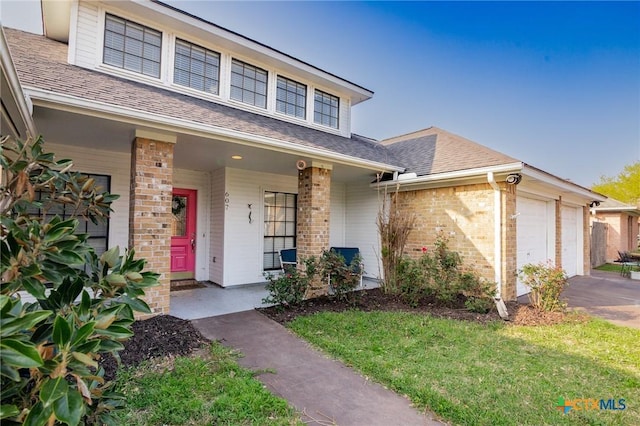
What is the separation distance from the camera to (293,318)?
5.39 m

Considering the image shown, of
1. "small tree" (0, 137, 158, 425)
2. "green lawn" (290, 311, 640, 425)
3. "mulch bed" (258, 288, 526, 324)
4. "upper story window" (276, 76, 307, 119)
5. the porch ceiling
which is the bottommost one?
"green lawn" (290, 311, 640, 425)

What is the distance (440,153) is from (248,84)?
5.37 m

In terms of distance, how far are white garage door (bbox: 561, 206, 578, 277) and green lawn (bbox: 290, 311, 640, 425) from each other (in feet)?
18.7

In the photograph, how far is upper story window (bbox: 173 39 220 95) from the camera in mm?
6441

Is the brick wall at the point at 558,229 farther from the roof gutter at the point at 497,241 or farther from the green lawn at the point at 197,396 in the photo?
the green lawn at the point at 197,396

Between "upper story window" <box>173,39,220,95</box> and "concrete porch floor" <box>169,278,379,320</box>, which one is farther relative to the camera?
"upper story window" <box>173,39,220,95</box>

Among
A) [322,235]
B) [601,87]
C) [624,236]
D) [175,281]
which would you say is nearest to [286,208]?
[322,235]

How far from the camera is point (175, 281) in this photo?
7723mm

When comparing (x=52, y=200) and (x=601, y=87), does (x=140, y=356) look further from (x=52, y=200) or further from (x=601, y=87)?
(x=601, y=87)

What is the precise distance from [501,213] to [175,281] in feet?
25.5

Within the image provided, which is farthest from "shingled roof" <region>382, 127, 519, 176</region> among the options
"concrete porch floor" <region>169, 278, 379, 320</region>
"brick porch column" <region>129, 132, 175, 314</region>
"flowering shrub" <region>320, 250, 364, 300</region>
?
"brick porch column" <region>129, 132, 175, 314</region>

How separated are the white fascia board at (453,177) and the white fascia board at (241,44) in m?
3.03
